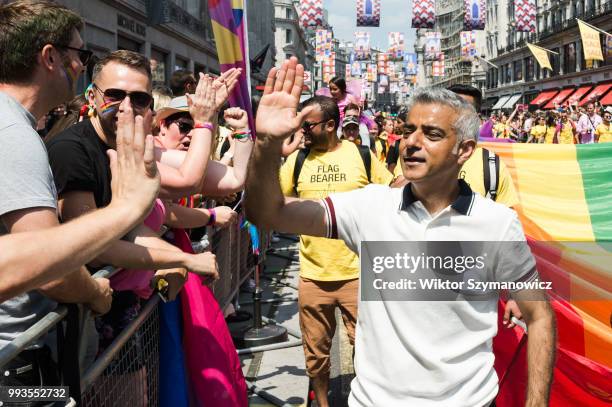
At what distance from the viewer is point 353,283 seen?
434 cm

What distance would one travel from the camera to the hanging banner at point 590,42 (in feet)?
104

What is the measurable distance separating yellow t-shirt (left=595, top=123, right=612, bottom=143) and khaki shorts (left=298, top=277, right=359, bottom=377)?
21.1 metres

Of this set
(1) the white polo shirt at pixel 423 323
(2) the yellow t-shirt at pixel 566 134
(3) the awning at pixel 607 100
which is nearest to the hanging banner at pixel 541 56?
(3) the awning at pixel 607 100

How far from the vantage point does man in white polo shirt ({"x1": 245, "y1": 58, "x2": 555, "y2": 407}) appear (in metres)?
2.26

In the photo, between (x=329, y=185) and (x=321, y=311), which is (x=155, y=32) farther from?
(x=321, y=311)

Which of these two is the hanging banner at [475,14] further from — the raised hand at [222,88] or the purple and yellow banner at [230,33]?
the raised hand at [222,88]

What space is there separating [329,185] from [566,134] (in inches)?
914

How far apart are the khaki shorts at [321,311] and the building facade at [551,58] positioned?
150 ft

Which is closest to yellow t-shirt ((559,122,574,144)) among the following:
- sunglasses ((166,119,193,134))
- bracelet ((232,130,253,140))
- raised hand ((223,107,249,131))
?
sunglasses ((166,119,193,134))

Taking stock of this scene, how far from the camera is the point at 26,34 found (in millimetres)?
2123

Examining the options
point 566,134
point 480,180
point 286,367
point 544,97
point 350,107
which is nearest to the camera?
point 480,180

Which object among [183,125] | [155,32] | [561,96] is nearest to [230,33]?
[183,125]

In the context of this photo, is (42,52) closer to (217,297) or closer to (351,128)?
(217,297)

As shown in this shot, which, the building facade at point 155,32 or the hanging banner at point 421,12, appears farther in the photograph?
the hanging banner at point 421,12
